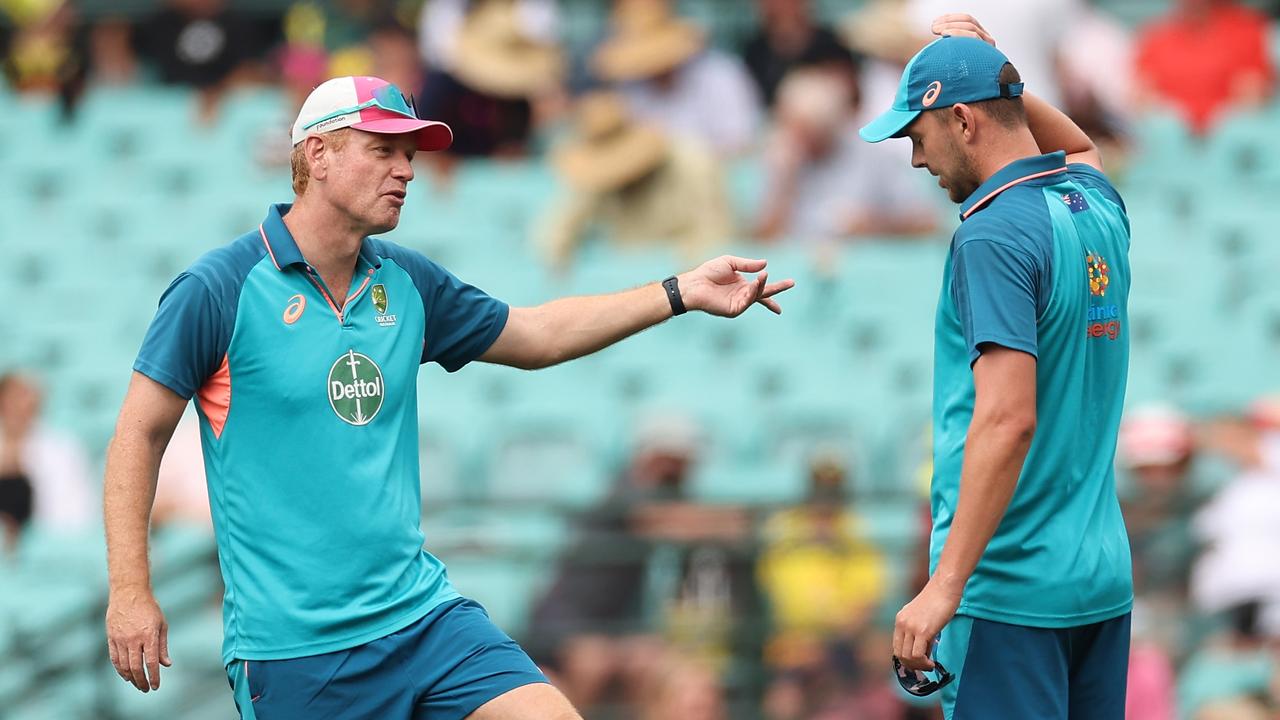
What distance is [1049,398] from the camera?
13.7ft

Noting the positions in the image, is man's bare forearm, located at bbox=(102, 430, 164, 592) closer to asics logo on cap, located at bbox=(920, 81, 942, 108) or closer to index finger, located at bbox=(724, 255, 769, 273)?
index finger, located at bbox=(724, 255, 769, 273)

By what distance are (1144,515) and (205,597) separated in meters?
4.50

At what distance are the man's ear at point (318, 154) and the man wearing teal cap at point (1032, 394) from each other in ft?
4.36

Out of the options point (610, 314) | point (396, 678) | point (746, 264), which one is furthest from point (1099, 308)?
point (396, 678)

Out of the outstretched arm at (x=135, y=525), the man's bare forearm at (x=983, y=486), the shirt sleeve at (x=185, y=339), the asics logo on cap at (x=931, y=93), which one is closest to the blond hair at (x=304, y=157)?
the shirt sleeve at (x=185, y=339)

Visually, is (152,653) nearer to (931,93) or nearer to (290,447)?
(290,447)

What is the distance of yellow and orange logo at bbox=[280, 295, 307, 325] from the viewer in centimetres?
436

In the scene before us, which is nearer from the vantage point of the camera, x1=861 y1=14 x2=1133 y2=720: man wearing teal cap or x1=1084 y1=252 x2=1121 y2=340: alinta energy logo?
x1=861 y1=14 x2=1133 y2=720: man wearing teal cap

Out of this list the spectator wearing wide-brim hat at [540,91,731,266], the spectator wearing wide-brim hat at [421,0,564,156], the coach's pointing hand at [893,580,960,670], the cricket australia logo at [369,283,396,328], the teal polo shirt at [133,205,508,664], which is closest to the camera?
the coach's pointing hand at [893,580,960,670]

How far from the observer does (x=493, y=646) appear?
14.6 ft

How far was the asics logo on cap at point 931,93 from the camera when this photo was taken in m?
4.20

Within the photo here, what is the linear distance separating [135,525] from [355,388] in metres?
0.60

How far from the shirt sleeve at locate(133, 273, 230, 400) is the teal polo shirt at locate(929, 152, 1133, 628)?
5.65 feet

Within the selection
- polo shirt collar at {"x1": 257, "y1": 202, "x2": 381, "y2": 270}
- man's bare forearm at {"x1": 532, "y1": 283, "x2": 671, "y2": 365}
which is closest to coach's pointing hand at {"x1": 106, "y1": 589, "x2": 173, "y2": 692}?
polo shirt collar at {"x1": 257, "y1": 202, "x2": 381, "y2": 270}
